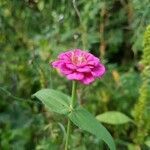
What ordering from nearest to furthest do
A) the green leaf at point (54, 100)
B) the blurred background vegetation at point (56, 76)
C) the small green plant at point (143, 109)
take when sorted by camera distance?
the green leaf at point (54, 100)
the small green plant at point (143, 109)
the blurred background vegetation at point (56, 76)

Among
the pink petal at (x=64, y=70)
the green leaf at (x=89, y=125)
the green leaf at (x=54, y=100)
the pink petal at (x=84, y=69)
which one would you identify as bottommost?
the green leaf at (x=89, y=125)

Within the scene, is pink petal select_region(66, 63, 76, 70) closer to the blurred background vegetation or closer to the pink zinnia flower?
the pink zinnia flower

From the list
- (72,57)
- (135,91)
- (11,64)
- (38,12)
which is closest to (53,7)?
(38,12)

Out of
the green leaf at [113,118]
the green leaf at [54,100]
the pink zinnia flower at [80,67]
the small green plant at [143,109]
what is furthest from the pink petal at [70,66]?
the green leaf at [113,118]

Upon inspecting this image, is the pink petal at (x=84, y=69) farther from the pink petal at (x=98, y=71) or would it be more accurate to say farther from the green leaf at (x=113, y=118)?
the green leaf at (x=113, y=118)

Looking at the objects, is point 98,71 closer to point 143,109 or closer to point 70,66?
point 70,66

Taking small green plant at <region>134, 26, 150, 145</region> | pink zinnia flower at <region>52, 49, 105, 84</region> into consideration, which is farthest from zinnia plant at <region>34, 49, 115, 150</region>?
small green plant at <region>134, 26, 150, 145</region>

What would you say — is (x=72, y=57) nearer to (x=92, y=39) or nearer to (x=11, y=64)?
(x=92, y=39)
